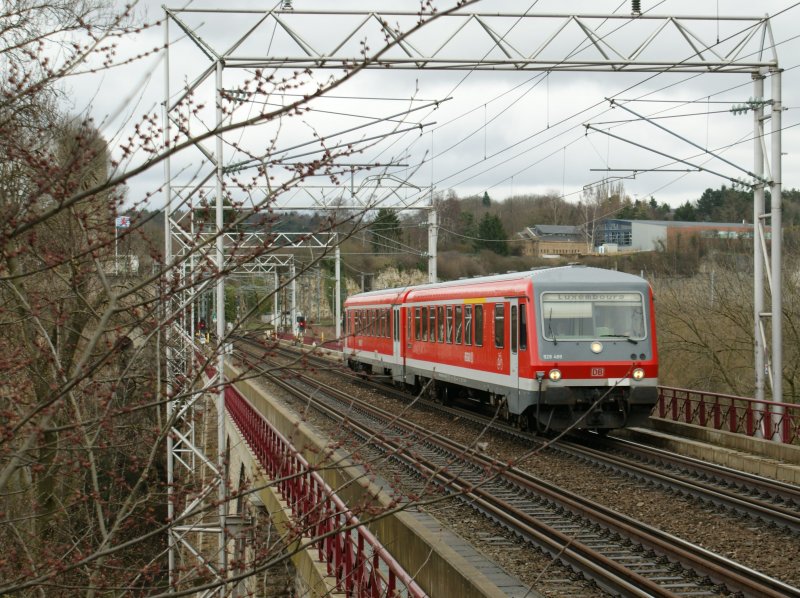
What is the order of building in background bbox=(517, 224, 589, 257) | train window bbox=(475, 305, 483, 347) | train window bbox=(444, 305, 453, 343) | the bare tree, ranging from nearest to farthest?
the bare tree
train window bbox=(475, 305, 483, 347)
train window bbox=(444, 305, 453, 343)
building in background bbox=(517, 224, 589, 257)

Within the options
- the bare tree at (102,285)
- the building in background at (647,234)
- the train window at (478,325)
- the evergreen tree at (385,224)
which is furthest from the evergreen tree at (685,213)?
the bare tree at (102,285)

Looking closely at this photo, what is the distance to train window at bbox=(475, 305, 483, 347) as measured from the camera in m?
20.6

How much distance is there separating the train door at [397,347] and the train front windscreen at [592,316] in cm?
1031

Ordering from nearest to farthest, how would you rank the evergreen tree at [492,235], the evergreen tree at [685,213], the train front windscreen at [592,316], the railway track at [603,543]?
the railway track at [603,543]
the train front windscreen at [592,316]
the evergreen tree at [492,235]
the evergreen tree at [685,213]

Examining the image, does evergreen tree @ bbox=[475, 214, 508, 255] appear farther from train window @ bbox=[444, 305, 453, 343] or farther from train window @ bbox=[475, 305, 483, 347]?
train window @ bbox=[475, 305, 483, 347]

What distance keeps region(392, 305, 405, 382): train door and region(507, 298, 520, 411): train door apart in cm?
951

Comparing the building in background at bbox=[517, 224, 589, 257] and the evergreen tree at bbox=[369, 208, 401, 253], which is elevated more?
the building in background at bbox=[517, 224, 589, 257]

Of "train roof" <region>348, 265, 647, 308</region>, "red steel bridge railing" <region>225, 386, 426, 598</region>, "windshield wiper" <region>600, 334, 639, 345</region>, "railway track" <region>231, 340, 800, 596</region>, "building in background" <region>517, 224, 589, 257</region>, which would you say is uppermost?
"building in background" <region>517, 224, 589, 257</region>

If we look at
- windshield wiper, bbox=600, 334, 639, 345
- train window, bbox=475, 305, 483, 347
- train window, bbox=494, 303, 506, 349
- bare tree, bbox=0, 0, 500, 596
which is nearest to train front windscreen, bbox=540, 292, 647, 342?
windshield wiper, bbox=600, 334, 639, 345

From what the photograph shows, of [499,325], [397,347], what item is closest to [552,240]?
[397,347]

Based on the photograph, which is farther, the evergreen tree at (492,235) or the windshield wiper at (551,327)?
the evergreen tree at (492,235)

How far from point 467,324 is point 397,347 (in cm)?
747

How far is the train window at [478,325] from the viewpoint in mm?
20562

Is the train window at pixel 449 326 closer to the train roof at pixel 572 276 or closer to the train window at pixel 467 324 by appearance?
the train window at pixel 467 324
